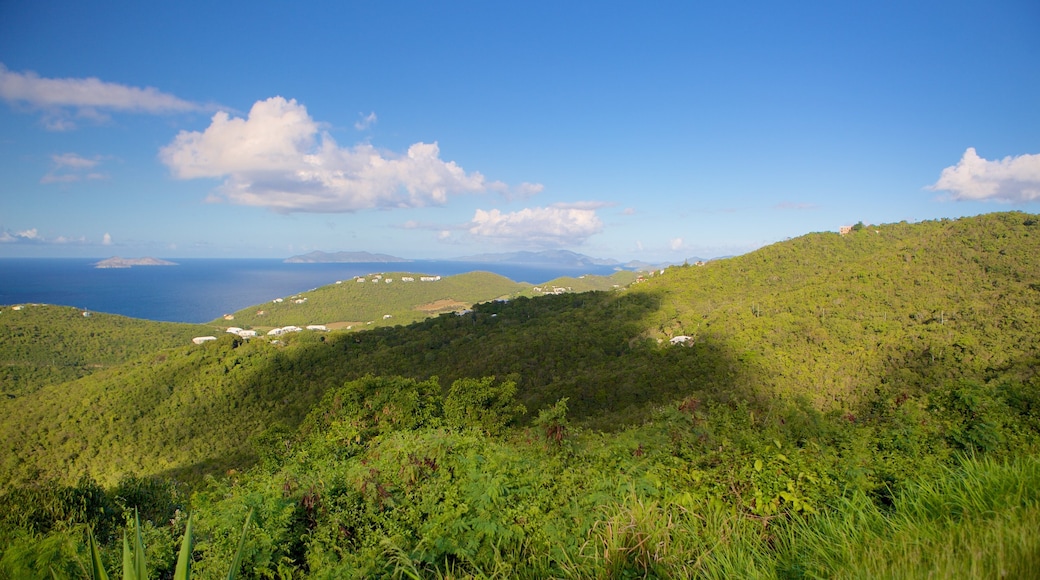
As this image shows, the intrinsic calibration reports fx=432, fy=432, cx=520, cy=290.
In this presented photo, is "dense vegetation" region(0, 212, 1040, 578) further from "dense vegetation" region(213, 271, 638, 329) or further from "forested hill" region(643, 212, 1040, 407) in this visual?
"dense vegetation" region(213, 271, 638, 329)

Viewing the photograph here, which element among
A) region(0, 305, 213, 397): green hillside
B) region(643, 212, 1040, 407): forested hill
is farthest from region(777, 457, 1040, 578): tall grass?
region(0, 305, 213, 397): green hillside

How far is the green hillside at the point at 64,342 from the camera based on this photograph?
134ft

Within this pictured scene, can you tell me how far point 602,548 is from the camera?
80.0 inches

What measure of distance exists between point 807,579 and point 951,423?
13.8ft

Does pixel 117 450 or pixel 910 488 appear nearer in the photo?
pixel 910 488

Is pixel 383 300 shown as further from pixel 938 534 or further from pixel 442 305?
pixel 938 534

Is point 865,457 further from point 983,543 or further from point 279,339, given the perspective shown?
point 279,339

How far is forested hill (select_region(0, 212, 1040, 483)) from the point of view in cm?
1934

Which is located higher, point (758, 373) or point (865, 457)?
point (865, 457)

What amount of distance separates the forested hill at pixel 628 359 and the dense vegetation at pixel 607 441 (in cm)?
21

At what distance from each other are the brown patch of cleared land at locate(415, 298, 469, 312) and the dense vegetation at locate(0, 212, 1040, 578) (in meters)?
48.0

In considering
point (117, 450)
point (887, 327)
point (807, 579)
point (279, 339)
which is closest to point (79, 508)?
point (807, 579)

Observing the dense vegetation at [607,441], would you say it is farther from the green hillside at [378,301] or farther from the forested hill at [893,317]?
the green hillside at [378,301]

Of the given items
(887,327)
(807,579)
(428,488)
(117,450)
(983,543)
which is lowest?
(117,450)
